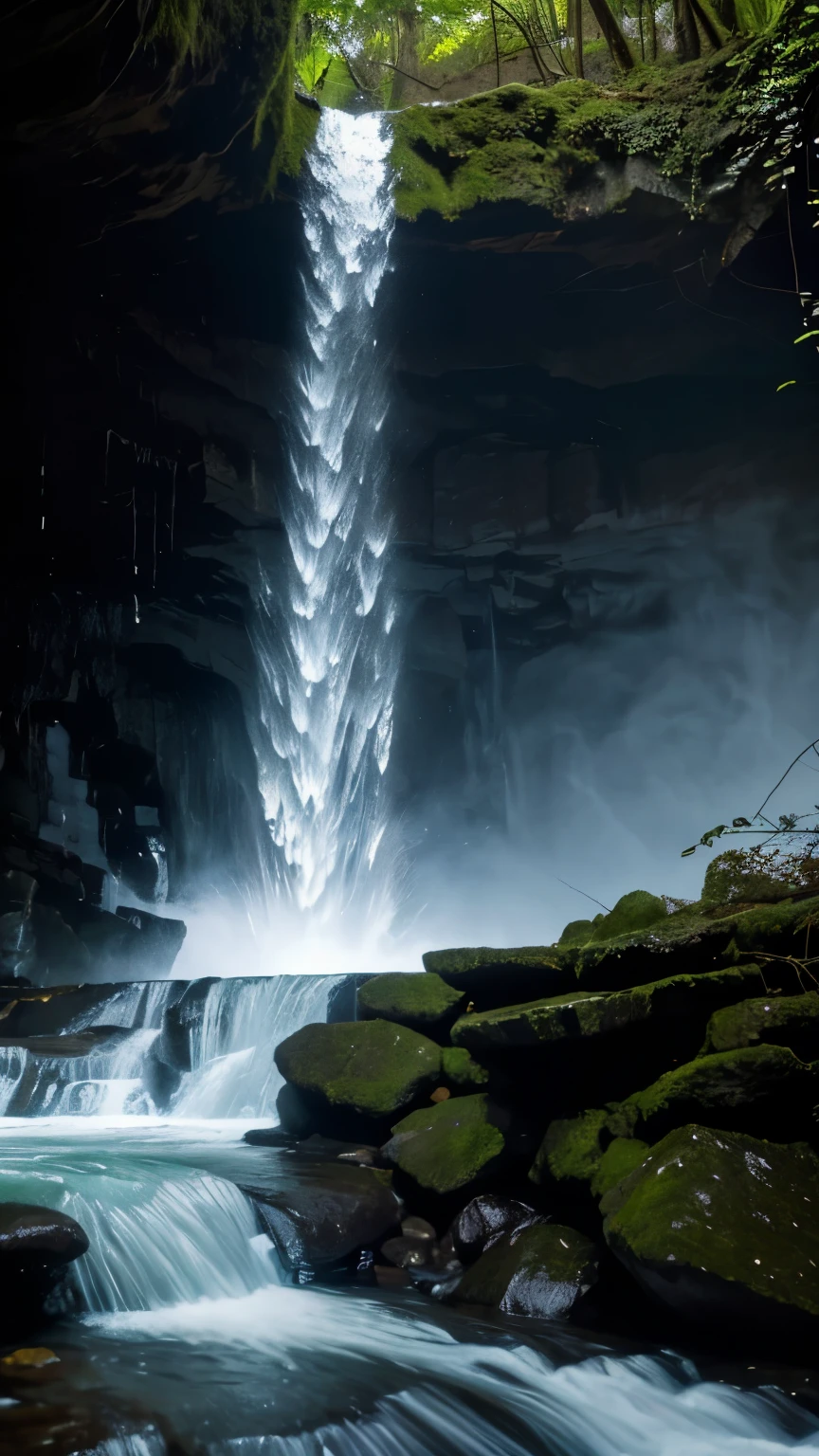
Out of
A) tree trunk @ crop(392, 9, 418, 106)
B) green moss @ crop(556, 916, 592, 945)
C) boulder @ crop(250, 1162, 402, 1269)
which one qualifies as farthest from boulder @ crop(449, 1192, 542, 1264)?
tree trunk @ crop(392, 9, 418, 106)

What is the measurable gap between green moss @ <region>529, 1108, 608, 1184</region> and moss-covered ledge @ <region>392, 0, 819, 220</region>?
1112cm

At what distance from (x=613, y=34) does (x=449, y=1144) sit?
1294 cm

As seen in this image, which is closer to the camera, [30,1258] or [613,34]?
[30,1258]

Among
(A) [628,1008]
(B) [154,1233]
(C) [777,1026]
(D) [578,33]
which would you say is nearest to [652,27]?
(D) [578,33]

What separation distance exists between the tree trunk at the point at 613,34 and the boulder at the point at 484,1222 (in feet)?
41.7

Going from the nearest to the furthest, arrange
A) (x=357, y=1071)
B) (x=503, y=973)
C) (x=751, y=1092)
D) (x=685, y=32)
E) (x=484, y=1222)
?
(x=751, y=1092) < (x=484, y=1222) < (x=503, y=973) < (x=357, y=1071) < (x=685, y=32)

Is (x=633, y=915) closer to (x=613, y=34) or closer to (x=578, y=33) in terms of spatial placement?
(x=613, y=34)

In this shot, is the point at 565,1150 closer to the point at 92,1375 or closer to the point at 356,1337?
the point at 356,1337

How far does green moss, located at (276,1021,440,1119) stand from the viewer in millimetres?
5984

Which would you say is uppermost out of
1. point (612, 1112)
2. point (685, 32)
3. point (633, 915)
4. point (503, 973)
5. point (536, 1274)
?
point (685, 32)

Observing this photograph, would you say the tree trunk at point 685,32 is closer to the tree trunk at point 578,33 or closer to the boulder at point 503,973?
the tree trunk at point 578,33

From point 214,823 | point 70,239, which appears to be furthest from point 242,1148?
point 214,823

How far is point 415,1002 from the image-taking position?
256 inches

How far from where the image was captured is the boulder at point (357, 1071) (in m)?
5.98
